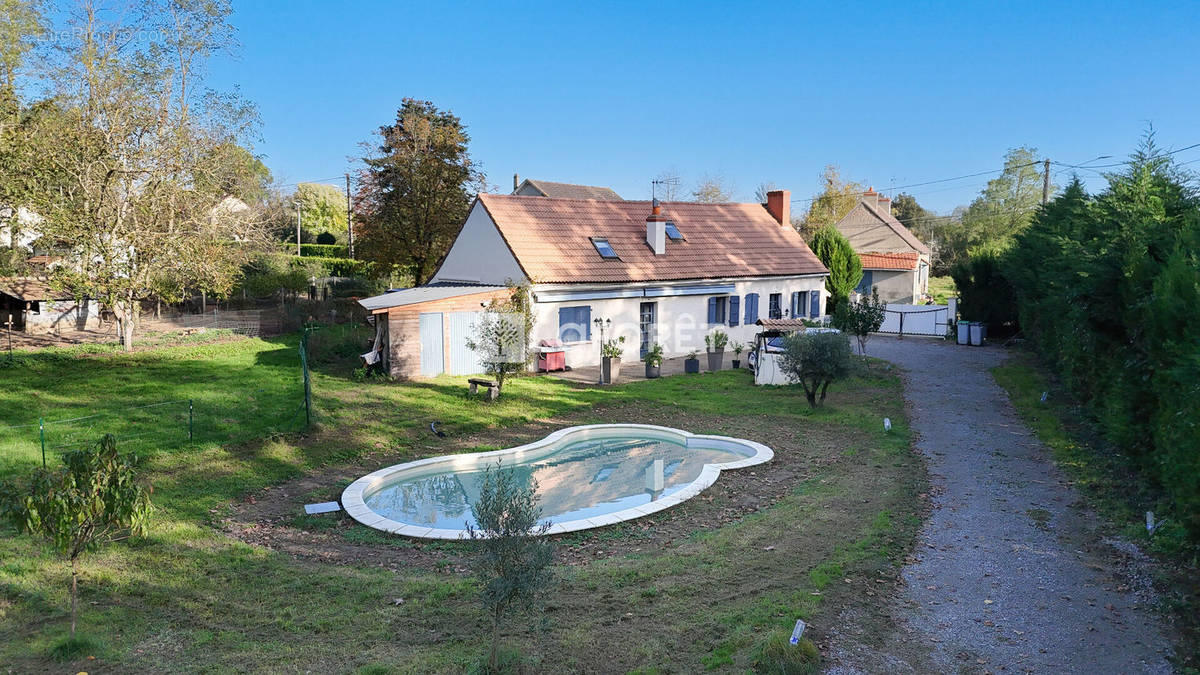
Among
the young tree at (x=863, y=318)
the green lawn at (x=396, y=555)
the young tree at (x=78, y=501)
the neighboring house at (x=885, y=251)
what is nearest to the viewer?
the young tree at (x=78, y=501)

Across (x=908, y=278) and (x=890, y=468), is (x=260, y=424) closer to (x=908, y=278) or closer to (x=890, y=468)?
(x=890, y=468)

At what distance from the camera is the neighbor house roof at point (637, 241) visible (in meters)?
23.5

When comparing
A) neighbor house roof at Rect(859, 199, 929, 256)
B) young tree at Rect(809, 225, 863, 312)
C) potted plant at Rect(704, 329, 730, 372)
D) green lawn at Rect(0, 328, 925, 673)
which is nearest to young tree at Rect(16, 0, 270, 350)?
green lawn at Rect(0, 328, 925, 673)

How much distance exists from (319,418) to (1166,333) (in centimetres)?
1423

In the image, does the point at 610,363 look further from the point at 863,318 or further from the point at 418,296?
the point at 863,318

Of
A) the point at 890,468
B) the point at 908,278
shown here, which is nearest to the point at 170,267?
the point at 890,468

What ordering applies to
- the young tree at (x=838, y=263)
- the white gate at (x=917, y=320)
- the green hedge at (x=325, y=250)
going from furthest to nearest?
the green hedge at (x=325, y=250) → the young tree at (x=838, y=263) → the white gate at (x=917, y=320)

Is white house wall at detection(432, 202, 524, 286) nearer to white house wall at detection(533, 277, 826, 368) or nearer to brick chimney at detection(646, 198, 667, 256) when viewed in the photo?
white house wall at detection(533, 277, 826, 368)

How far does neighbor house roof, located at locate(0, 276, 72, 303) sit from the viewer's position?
86.1ft

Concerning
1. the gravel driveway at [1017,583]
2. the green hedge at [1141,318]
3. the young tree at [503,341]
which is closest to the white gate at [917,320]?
the green hedge at [1141,318]

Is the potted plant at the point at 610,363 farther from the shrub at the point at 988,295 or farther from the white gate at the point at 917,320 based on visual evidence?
the shrub at the point at 988,295

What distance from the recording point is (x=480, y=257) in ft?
78.9

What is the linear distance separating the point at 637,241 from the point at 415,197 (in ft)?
40.5

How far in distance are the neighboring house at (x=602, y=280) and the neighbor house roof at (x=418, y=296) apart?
0.06 metres
